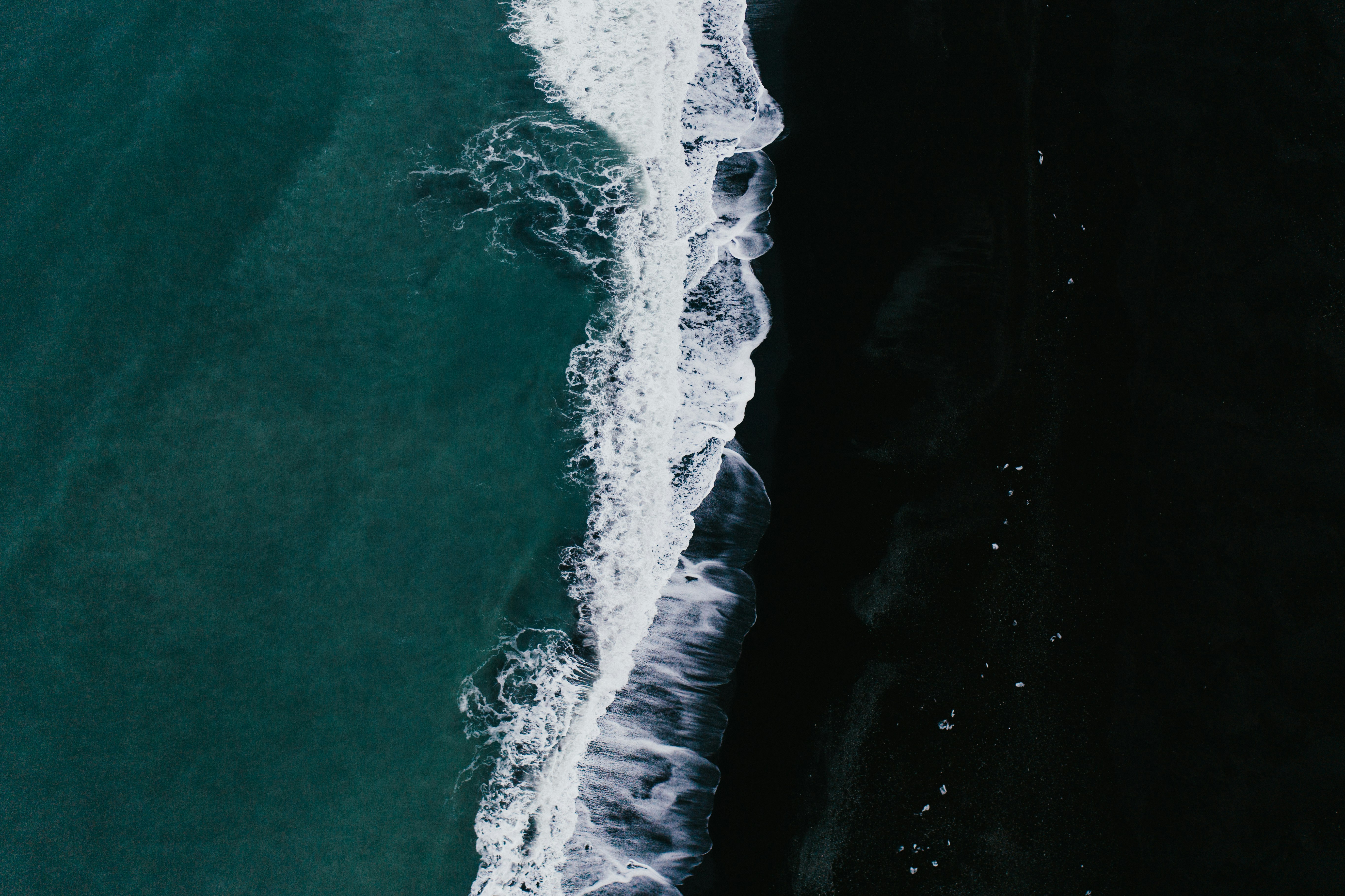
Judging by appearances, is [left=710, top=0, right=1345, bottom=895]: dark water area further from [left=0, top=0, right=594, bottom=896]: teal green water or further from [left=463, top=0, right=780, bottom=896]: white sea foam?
[left=0, top=0, right=594, bottom=896]: teal green water

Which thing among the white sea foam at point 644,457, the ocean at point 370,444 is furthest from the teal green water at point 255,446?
the white sea foam at point 644,457

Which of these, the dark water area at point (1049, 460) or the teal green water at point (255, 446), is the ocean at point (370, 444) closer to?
the teal green water at point (255, 446)

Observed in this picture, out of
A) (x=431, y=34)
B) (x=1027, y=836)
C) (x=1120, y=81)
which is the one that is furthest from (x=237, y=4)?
(x=1027, y=836)

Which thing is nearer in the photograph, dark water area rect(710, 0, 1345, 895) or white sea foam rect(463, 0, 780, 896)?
dark water area rect(710, 0, 1345, 895)

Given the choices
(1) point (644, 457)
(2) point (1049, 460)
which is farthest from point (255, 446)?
(2) point (1049, 460)

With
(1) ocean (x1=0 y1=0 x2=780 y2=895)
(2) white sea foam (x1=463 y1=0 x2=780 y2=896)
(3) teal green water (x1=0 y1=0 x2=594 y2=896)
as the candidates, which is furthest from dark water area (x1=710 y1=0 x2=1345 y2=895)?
(3) teal green water (x1=0 y1=0 x2=594 y2=896)

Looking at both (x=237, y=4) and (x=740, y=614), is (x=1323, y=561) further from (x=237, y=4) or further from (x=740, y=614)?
(x=237, y=4)
